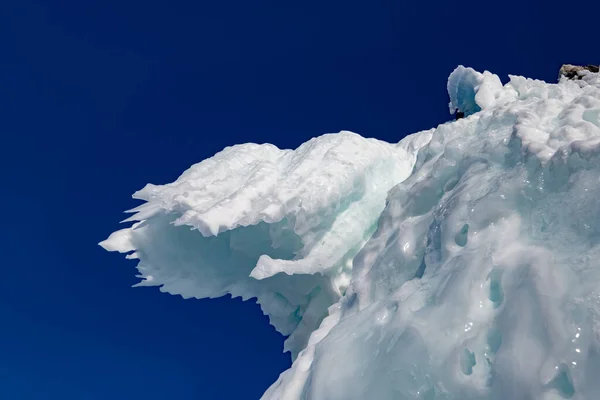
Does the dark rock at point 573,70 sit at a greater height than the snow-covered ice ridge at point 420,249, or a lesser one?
greater

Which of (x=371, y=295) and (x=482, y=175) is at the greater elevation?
(x=482, y=175)

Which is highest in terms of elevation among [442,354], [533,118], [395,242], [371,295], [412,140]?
[412,140]

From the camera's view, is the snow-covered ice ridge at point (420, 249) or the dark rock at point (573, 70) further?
the dark rock at point (573, 70)

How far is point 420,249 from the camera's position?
194 inches

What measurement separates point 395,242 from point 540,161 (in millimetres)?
1661

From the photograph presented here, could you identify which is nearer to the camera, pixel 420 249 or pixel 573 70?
pixel 420 249

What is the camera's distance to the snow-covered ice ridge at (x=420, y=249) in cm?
308

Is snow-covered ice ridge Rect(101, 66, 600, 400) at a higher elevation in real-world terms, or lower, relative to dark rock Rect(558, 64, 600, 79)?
lower

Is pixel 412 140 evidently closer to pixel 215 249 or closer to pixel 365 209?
pixel 365 209

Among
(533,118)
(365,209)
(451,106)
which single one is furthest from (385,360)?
(451,106)

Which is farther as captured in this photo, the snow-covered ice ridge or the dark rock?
the dark rock

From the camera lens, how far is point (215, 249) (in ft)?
25.5

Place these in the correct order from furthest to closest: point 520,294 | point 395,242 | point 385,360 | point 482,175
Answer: point 395,242 → point 482,175 → point 385,360 → point 520,294

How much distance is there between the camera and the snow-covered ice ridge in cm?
308
